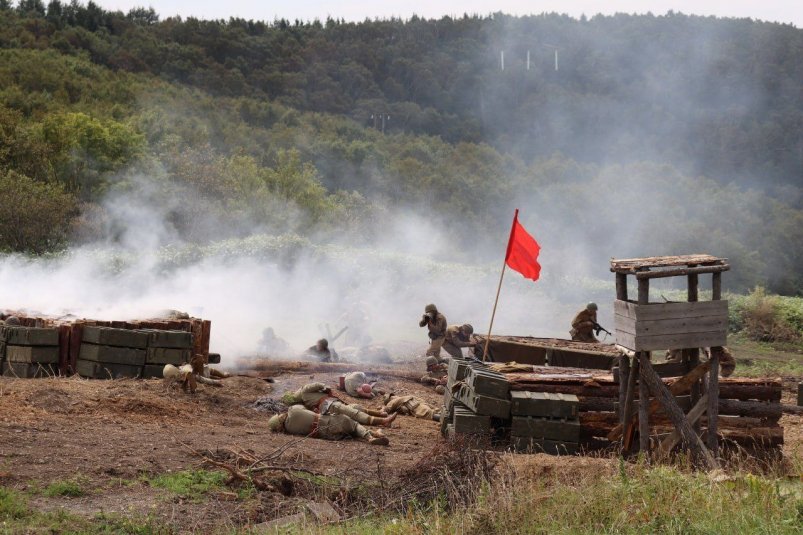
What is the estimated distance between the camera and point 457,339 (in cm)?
2019

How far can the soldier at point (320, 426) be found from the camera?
12.9 meters

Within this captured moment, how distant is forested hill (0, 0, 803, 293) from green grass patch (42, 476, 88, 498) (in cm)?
3064

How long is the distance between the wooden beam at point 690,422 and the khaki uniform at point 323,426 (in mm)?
3722

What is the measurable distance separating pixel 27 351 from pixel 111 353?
1237 mm

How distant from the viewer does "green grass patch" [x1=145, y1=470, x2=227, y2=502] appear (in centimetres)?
914

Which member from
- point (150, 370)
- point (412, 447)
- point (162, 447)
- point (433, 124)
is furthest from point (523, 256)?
point (433, 124)

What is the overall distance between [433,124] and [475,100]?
8.15m

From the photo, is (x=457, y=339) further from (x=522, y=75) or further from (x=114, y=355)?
(x=522, y=75)

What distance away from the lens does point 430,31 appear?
451 feet

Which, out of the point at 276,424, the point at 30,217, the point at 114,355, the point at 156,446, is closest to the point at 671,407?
the point at 276,424

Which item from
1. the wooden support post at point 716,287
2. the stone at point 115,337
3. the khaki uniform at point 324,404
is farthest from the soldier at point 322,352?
the wooden support post at point 716,287

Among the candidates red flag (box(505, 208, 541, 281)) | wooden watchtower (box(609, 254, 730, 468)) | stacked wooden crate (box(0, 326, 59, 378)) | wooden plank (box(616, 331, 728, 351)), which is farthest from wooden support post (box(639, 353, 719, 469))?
stacked wooden crate (box(0, 326, 59, 378))

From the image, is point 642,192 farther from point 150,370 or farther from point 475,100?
point 150,370

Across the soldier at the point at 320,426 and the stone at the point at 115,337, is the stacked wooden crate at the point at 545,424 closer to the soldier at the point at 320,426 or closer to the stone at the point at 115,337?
the soldier at the point at 320,426
